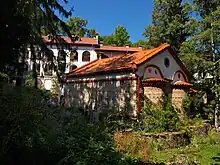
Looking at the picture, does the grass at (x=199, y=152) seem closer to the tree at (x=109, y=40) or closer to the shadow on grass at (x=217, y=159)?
the shadow on grass at (x=217, y=159)

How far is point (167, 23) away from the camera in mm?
34781

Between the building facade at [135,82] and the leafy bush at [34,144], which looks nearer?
the leafy bush at [34,144]

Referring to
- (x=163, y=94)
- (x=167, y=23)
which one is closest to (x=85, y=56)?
(x=167, y=23)

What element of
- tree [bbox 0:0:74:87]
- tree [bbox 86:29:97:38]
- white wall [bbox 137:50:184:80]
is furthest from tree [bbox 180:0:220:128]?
tree [bbox 86:29:97:38]

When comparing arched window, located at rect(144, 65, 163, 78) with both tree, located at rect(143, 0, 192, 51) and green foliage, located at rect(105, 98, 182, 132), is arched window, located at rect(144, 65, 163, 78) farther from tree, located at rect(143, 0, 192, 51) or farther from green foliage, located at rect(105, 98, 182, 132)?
tree, located at rect(143, 0, 192, 51)

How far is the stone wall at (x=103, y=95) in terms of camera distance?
67.2ft

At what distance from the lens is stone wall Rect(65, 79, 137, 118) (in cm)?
2047

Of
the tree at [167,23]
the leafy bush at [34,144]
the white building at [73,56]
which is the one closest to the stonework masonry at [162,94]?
the white building at [73,56]

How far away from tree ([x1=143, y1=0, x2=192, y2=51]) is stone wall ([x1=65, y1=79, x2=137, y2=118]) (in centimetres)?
1335

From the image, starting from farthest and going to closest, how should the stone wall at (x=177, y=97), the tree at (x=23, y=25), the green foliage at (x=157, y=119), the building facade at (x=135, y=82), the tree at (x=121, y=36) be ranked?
Result: the tree at (x=121, y=36)
the stone wall at (x=177, y=97)
the building facade at (x=135, y=82)
the green foliage at (x=157, y=119)
the tree at (x=23, y=25)

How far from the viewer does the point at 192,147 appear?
1541cm

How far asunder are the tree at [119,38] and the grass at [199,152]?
5098 cm

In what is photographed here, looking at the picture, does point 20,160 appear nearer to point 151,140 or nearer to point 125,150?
point 125,150

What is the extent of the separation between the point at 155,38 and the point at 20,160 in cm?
2893
